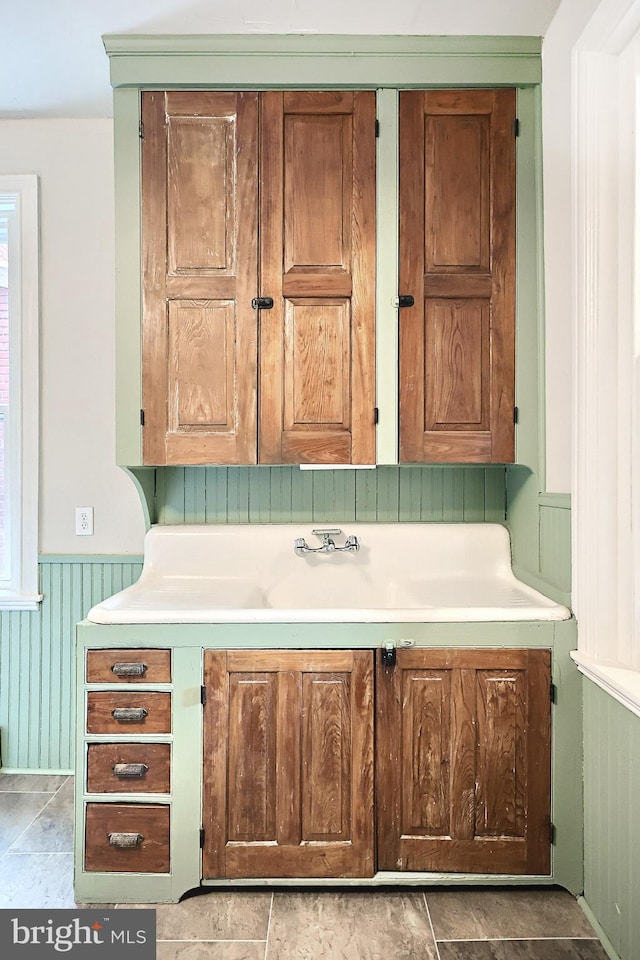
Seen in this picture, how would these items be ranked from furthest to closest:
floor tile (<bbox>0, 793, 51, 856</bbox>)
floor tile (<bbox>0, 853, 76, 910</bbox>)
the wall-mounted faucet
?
the wall-mounted faucet, floor tile (<bbox>0, 793, 51, 856</bbox>), floor tile (<bbox>0, 853, 76, 910</bbox>)

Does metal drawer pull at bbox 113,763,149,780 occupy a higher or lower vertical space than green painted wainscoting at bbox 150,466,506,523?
lower

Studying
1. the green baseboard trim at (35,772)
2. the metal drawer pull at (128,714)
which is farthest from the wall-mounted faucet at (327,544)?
the green baseboard trim at (35,772)

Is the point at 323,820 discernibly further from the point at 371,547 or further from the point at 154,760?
the point at 371,547

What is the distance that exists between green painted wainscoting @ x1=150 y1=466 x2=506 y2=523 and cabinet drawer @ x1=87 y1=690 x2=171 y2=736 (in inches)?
30.6

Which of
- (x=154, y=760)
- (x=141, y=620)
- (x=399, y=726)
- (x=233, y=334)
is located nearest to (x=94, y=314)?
(x=233, y=334)

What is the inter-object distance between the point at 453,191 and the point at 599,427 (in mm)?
910

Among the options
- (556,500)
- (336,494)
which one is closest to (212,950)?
(336,494)

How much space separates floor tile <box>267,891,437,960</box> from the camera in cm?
170

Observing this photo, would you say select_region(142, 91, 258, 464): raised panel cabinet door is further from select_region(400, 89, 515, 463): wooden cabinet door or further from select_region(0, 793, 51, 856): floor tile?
select_region(0, 793, 51, 856): floor tile

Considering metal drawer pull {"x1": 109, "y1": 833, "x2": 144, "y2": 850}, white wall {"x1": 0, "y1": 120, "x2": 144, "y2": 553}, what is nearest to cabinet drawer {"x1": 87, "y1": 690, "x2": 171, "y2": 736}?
metal drawer pull {"x1": 109, "y1": 833, "x2": 144, "y2": 850}

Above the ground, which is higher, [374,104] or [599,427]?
[374,104]

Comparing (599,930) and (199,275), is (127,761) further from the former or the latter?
(199,275)

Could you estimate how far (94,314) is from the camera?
2641 mm

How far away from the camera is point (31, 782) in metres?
2.59
